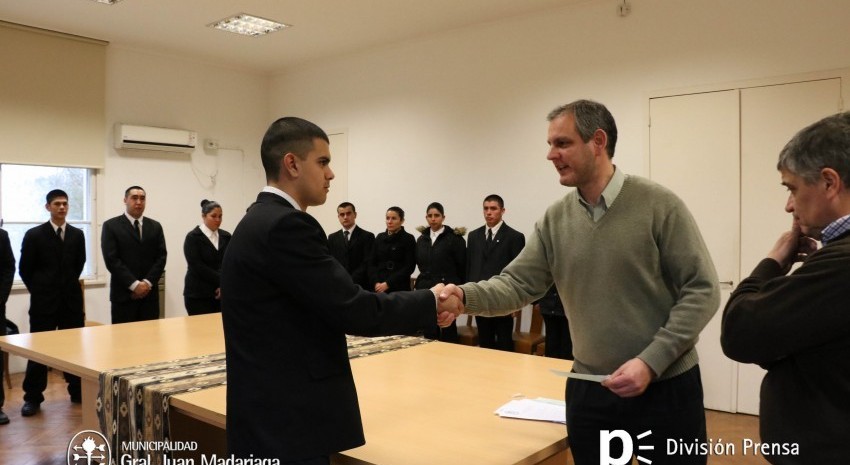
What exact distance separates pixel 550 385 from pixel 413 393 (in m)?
0.52

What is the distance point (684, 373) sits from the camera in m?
1.71

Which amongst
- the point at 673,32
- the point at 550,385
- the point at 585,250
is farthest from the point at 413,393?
the point at 673,32

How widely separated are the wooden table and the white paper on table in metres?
0.03

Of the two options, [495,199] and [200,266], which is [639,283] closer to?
[495,199]

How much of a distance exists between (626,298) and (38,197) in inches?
257

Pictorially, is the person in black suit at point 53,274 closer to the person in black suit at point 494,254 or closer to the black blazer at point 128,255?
the black blazer at point 128,255

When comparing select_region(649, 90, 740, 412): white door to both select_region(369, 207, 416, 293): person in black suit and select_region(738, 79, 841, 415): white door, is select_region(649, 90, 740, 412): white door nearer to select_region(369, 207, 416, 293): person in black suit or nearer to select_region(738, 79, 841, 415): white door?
select_region(738, 79, 841, 415): white door

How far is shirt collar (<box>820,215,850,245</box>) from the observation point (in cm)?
125

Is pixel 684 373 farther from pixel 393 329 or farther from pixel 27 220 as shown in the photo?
Answer: pixel 27 220

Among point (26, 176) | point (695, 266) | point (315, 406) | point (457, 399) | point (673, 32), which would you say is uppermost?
point (673, 32)

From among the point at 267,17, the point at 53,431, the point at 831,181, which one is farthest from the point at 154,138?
the point at 831,181

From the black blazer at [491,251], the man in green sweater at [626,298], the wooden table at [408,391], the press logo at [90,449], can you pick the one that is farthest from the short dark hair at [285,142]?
the black blazer at [491,251]

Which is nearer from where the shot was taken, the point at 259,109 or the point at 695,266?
the point at 695,266

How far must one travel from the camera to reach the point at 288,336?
5.32 ft
